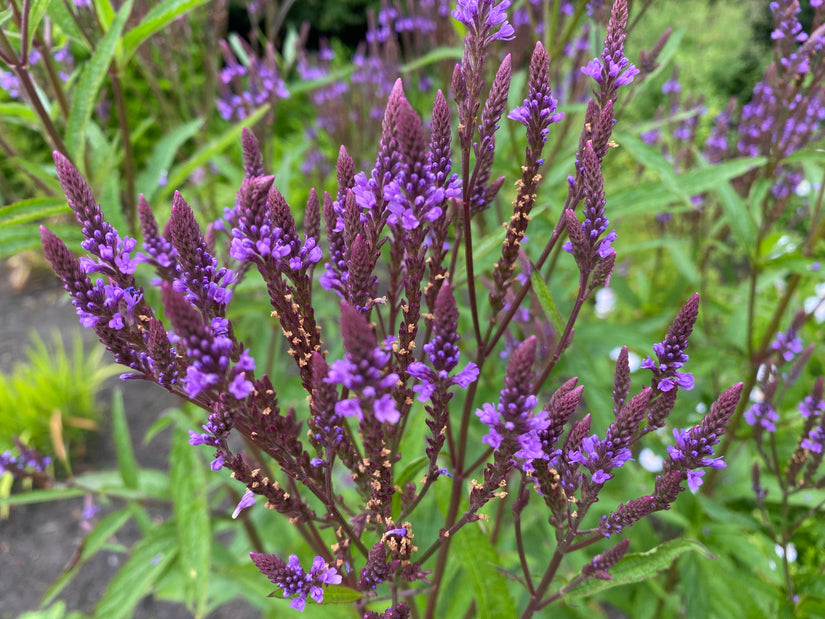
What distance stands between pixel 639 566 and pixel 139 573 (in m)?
2.29

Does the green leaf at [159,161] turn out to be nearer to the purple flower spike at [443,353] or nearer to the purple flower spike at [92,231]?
the purple flower spike at [92,231]

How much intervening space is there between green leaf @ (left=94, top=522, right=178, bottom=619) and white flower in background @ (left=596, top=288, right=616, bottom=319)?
4.15m

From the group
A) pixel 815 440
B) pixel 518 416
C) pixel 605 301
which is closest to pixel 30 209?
pixel 518 416

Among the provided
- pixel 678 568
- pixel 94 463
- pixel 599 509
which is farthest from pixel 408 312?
pixel 94 463

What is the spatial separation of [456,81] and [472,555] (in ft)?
4.33

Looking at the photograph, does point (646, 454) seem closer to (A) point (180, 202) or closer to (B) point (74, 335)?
(A) point (180, 202)

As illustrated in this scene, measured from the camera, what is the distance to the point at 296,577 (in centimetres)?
127

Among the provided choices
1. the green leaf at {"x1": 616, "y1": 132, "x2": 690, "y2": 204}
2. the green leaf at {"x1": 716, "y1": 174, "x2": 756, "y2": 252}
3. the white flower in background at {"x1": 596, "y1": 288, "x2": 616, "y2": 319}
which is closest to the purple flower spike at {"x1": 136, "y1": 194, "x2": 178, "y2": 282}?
the green leaf at {"x1": 616, "y1": 132, "x2": 690, "y2": 204}

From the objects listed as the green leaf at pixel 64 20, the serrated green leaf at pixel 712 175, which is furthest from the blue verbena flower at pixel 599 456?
the green leaf at pixel 64 20

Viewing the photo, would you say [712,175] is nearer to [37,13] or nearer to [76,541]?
[37,13]

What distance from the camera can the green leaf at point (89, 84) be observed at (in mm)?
2070

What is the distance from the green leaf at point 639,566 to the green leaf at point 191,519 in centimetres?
158

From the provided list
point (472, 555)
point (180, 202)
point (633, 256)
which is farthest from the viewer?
point (633, 256)

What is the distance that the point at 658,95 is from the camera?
878 cm
